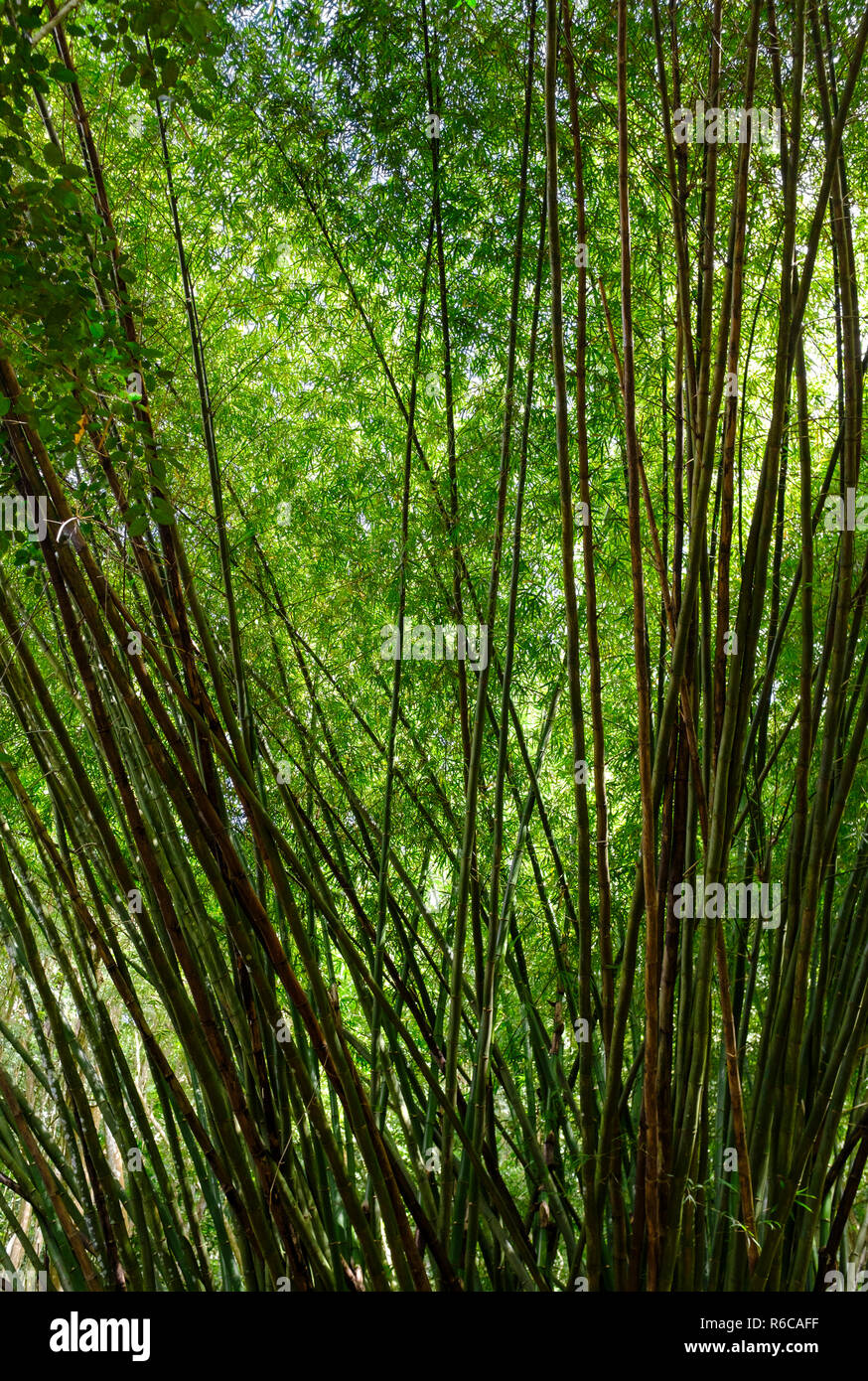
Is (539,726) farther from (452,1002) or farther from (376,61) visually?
(376,61)

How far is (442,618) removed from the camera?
321 centimetres

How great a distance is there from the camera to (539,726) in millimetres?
3805

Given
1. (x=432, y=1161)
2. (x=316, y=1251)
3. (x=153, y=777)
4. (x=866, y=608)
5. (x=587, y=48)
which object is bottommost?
(x=432, y=1161)

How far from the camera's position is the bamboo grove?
5.85 feet

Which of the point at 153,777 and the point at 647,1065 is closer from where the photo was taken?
the point at 647,1065

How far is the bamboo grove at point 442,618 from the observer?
1782 mm

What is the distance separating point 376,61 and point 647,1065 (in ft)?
8.79

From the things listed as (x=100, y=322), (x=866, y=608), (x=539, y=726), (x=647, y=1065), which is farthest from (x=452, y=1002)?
(x=539, y=726)

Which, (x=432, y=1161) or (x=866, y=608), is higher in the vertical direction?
(x=866, y=608)

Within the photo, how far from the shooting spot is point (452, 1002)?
210 cm
